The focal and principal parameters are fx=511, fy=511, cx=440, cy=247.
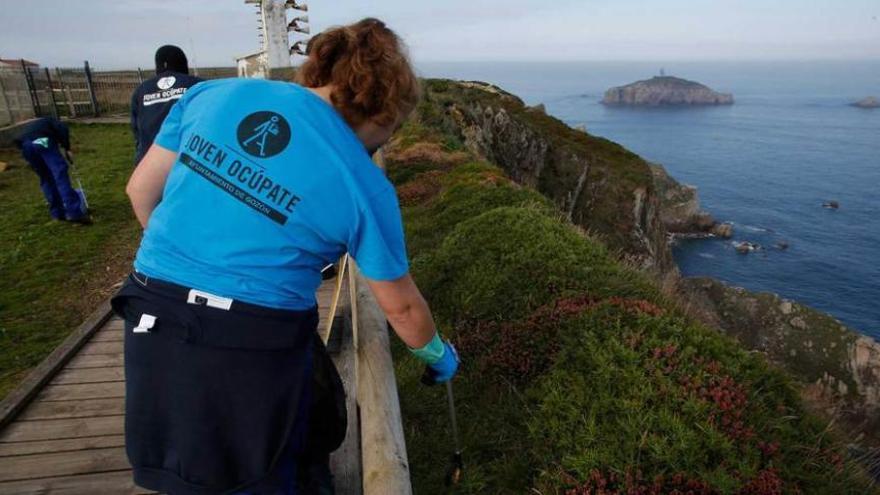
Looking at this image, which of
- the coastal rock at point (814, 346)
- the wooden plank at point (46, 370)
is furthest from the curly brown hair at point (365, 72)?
the coastal rock at point (814, 346)

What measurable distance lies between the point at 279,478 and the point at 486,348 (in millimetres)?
4130

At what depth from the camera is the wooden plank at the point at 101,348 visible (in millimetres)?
5352

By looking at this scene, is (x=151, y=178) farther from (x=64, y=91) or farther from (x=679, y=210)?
(x=679, y=210)

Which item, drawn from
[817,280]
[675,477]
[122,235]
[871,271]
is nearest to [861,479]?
[675,477]

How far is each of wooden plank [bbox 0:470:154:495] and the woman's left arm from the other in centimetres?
232

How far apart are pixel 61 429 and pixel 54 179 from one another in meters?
8.47

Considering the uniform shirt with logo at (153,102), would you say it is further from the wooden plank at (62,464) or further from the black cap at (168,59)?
the wooden plank at (62,464)

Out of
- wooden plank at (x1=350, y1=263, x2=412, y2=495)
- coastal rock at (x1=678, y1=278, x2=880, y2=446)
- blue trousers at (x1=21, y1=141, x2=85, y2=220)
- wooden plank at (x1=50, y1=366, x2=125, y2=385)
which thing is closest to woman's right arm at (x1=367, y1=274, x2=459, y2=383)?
wooden plank at (x1=350, y1=263, x2=412, y2=495)

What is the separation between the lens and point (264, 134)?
5.72ft

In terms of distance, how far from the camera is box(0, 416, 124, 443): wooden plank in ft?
13.2

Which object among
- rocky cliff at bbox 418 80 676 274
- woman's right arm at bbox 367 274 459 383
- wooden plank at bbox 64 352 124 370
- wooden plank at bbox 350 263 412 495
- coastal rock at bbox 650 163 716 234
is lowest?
coastal rock at bbox 650 163 716 234

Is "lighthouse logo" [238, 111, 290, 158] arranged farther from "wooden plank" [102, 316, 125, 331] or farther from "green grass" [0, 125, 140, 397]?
"green grass" [0, 125, 140, 397]

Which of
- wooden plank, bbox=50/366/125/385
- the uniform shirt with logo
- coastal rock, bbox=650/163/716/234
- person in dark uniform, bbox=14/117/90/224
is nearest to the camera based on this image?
A: wooden plank, bbox=50/366/125/385

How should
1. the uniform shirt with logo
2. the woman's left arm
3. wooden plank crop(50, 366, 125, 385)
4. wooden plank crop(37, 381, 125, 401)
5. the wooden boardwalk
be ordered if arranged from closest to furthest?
the woman's left arm
the wooden boardwalk
wooden plank crop(37, 381, 125, 401)
wooden plank crop(50, 366, 125, 385)
the uniform shirt with logo
